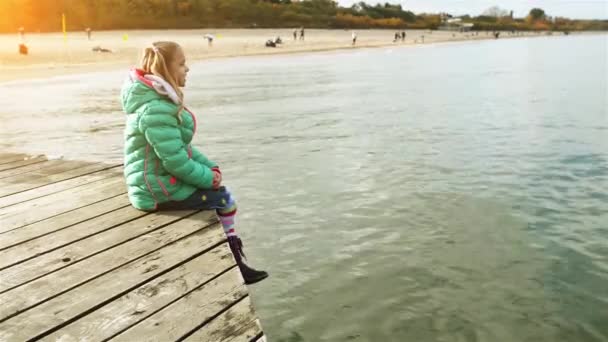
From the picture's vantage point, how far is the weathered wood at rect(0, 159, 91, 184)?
270 inches

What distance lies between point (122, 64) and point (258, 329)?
50.6 m

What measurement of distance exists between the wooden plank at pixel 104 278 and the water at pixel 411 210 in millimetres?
1299

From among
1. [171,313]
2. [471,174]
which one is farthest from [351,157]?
[171,313]

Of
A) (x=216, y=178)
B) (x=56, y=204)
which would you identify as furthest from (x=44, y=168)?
(x=216, y=178)

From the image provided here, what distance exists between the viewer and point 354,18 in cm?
15138

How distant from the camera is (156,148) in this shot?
451 centimetres

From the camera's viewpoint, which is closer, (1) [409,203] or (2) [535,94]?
(1) [409,203]

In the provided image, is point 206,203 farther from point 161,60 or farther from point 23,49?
point 23,49

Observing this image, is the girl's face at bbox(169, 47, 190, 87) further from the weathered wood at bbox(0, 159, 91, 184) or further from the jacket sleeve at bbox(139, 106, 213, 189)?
the weathered wood at bbox(0, 159, 91, 184)

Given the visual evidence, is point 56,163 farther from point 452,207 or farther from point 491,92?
point 491,92

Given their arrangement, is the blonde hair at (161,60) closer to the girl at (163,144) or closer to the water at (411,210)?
the girl at (163,144)

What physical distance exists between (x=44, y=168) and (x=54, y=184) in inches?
40.5

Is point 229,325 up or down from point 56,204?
down

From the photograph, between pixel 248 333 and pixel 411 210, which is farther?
pixel 411 210
